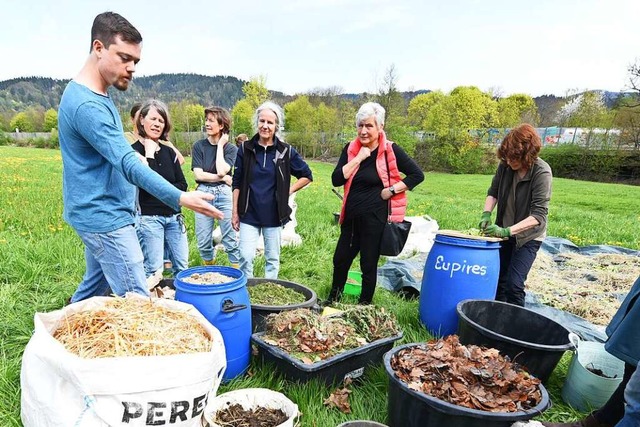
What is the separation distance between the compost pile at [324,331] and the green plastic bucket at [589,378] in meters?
1.13

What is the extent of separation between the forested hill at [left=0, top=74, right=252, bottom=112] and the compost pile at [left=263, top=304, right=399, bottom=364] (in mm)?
115500

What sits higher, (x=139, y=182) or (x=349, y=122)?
(x=349, y=122)

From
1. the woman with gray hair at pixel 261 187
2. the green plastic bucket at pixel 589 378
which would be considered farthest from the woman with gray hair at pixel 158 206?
the green plastic bucket at pixel 589 378

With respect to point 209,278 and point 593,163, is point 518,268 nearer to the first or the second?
point 209,278

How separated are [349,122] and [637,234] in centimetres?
2860

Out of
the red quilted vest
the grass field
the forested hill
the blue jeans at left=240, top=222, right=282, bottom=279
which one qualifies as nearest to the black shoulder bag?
the red quilted vest

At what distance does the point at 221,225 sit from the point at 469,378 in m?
3.18

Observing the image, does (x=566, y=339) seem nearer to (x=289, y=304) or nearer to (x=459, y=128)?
(x=289, y=304)

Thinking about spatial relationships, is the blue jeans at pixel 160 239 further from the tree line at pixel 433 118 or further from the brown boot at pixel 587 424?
the tree line at pixel 433 118

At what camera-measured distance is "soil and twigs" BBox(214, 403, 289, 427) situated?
195 centimetres

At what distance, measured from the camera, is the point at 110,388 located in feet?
4.92

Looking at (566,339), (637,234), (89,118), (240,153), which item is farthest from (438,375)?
(637,234)

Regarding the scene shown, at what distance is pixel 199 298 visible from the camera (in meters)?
2.33

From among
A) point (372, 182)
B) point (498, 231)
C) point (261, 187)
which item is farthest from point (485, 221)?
point (261, 187)
